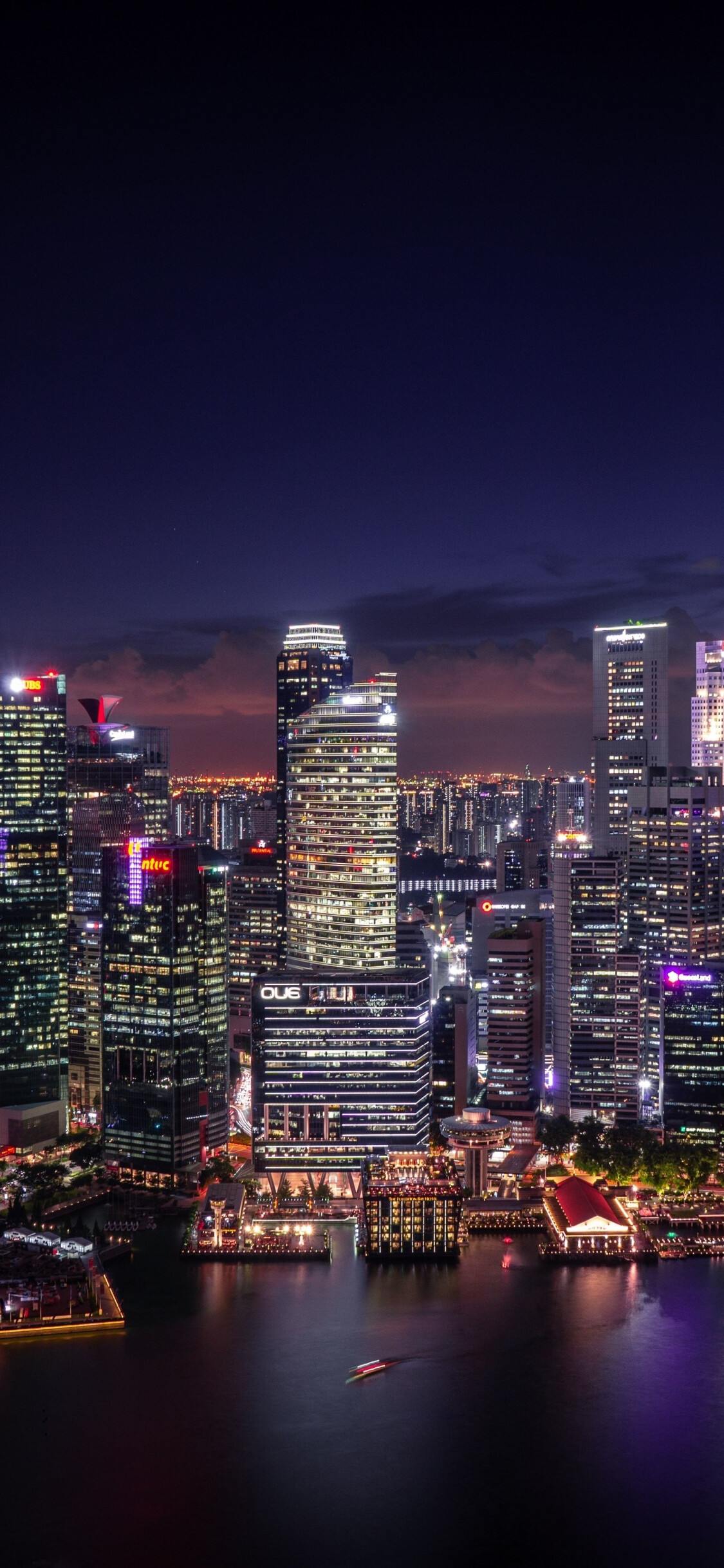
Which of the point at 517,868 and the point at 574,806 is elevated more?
the point at 574,806

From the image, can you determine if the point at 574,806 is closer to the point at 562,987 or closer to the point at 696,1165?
the point at 562,987

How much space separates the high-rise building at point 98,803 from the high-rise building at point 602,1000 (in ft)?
26.7

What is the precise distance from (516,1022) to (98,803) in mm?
10794

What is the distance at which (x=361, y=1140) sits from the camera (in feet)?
70.7

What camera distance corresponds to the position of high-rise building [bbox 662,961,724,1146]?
22.8m

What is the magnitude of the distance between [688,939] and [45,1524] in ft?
59.2

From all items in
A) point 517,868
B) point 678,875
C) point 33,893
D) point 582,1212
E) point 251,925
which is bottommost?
point 582,1212

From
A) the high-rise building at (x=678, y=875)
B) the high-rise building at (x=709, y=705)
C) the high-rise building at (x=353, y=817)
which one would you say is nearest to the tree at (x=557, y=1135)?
the high-rise building at (x=353, y=817)

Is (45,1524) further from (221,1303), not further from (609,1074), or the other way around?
(609,1074)

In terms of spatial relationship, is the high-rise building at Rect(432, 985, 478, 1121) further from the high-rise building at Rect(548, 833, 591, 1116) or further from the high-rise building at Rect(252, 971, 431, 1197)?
the high-rise building at Rect(252, 971, 431, 1197)

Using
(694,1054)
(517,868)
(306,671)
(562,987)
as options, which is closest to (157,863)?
(562,987)

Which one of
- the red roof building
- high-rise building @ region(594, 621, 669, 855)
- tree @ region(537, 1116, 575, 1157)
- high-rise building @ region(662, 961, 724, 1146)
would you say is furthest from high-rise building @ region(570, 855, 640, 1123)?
high-rise building @ region(594, 621, 669, 855)

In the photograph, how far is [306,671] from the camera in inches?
1332

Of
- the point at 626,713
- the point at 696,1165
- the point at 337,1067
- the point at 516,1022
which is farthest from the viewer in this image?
the point at 626,713
